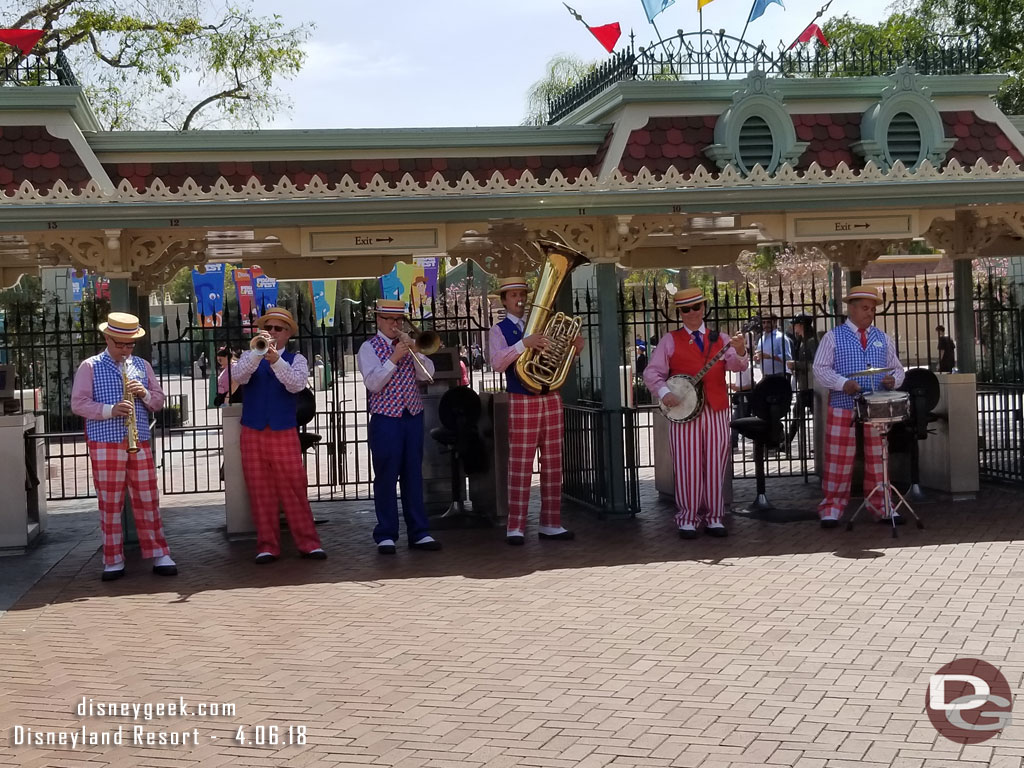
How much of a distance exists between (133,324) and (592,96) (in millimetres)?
5455

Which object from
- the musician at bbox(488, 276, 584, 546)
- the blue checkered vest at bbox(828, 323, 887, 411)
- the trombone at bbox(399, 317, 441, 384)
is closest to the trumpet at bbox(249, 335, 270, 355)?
the trombone at bbox(399, 317, 441, 384)

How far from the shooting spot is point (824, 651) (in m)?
5.96

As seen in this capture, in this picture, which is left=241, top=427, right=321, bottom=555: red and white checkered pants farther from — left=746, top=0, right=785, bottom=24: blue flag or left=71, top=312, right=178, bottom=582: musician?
left=746, top=0, right=785, bottom=24: blue flag

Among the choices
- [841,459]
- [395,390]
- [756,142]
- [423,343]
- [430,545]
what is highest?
[756,142]

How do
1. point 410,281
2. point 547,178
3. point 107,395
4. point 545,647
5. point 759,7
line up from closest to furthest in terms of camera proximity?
point 545,647 → point 107,395 → point 547,178 → point 759,7 → point 410,281

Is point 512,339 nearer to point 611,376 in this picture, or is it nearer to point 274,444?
point 611,376

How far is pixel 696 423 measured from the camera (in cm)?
944

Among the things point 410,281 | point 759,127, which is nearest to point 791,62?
point 759,127

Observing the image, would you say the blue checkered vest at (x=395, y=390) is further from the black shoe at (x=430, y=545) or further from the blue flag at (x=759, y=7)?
the blue flag at (x=759, y=7)

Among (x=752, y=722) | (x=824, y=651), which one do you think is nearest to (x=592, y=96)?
(x=824, y=651)

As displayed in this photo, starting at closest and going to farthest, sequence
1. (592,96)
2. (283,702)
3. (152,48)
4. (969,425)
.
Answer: (283,702) < (969,425) < (592,96) < (152,48)

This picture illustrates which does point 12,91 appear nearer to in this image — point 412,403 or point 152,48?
point 412,403

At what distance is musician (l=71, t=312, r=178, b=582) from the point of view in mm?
8266

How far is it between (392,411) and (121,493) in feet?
6.57
